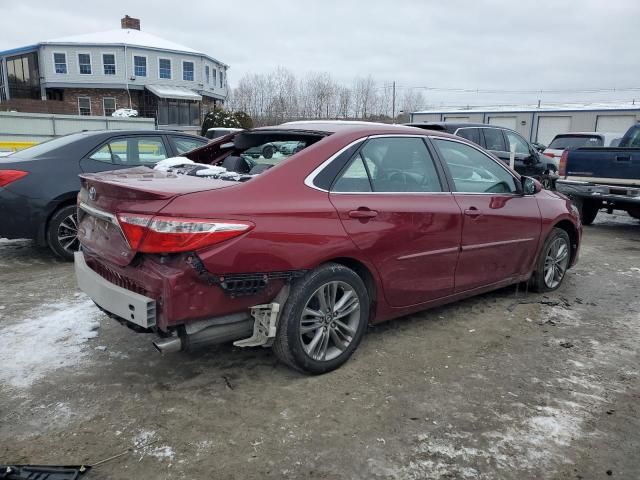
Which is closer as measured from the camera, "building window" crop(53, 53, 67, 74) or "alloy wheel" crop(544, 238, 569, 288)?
"alloy wheel" crop(544, 238, 569, 288)

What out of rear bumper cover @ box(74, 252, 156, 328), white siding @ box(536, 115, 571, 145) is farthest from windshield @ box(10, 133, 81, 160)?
white siding @ box(536, 115, 571, 145)

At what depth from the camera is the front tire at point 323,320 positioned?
3207mm

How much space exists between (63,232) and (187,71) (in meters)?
36.6

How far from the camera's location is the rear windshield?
15.1 metres

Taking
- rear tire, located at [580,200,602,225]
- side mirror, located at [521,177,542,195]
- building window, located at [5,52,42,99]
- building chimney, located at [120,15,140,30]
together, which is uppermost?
building chimney, located at [120,15,140,30]

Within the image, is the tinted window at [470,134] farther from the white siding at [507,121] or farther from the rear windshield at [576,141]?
the white siding at [507,121]

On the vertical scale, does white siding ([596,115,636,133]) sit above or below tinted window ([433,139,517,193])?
above

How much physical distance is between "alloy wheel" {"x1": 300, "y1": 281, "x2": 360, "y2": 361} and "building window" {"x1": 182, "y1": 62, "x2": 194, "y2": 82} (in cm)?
3949

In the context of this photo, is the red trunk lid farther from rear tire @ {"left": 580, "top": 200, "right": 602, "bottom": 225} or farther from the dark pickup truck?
rear tire @ {"left": 580, "top": 200, "right": 602, "bottom": 225}

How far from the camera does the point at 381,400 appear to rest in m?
3.18

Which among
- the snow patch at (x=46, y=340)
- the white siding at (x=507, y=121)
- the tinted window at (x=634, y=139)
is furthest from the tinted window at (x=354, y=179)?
the white siding at (x=507, y=121)

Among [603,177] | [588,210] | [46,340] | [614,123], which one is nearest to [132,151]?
[46,340]

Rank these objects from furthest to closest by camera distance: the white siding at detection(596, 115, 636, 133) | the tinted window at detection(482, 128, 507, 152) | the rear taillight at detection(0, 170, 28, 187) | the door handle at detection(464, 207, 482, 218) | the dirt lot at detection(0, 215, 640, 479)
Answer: the white siding at detection(596, 115, 636, 133), the tinted window at detection(482, 128, 507, 152), the rear taillight at detection(0, 170, 28, 187), the door handle at detection(464, 207, 482, 218), the dirt lot at detection(0, 215, 640, 479)

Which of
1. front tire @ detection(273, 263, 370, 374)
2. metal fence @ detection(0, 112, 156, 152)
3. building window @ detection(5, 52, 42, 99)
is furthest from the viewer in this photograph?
building window @ detection(5, 52, 42, 99)
